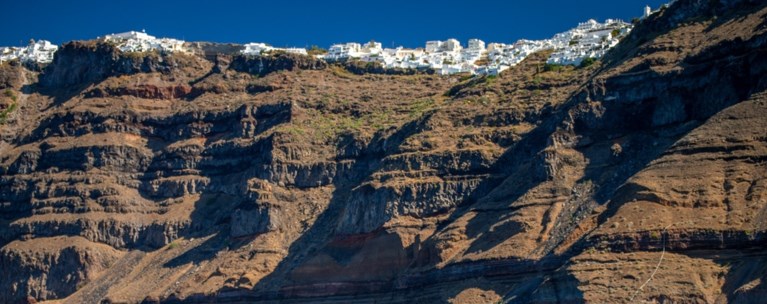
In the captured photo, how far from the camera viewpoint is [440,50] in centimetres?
15738

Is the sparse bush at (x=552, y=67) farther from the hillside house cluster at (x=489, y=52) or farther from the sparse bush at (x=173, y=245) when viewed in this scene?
the sparse bush at (x=173, y=245)

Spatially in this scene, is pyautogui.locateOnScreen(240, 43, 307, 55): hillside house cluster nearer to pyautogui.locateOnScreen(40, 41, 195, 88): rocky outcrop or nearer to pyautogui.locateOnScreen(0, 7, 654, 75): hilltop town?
pyautogui.locateOnScreen(0, 7, 654, 75): hilltop town

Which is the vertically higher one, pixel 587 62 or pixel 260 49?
pixel 260 49

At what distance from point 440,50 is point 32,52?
1589 inches

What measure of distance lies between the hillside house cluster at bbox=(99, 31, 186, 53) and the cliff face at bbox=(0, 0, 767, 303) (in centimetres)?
394

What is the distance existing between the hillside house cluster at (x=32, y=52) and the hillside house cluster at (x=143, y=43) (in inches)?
231

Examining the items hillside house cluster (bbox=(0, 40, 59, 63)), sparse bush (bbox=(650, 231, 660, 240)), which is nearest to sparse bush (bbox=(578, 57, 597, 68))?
sparse bush (bbox=(650, 231, 660, 240))

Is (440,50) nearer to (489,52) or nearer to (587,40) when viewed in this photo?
(489,52)

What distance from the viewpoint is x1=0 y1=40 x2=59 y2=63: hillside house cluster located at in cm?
15050

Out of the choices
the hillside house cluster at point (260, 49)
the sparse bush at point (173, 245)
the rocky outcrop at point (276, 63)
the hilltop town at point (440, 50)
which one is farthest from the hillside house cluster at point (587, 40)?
the sparse bush at point (173, 245)

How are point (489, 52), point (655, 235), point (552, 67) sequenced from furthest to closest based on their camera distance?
point (489, 52) → point (552, 67) → point (655, 235)

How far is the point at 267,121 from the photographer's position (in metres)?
127

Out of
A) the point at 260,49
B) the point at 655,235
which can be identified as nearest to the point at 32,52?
the point at 260,49

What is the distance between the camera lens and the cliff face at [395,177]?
85250 millimetres
